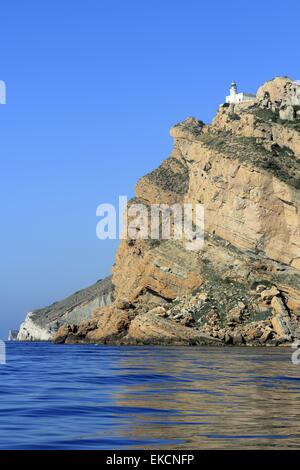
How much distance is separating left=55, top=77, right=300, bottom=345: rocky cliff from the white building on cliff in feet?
72.2

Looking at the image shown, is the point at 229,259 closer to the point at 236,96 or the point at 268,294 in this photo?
the point at 268,294

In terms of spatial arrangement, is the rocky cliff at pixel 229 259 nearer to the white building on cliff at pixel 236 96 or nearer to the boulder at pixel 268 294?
the boulder at pixel 268 294

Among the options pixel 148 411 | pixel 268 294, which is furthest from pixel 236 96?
pixel 148 411

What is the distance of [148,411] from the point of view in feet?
89.0

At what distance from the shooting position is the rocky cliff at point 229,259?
11281cm

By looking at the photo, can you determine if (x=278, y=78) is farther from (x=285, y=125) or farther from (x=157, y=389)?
(x=157, y=389)

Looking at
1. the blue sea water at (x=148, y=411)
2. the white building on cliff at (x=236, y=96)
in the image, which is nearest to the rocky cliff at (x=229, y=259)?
the white building on cliff at (x=236, y=96)

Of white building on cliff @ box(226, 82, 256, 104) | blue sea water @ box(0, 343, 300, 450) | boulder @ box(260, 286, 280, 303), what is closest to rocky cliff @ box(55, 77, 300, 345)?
boulder @ box(260, 286, 280, 303)

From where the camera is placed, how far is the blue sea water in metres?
20.3

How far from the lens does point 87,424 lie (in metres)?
23.2

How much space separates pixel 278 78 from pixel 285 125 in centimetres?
1967

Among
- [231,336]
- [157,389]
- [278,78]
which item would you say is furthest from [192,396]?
[278,78]

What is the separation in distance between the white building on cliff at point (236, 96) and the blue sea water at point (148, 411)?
4890 inches
